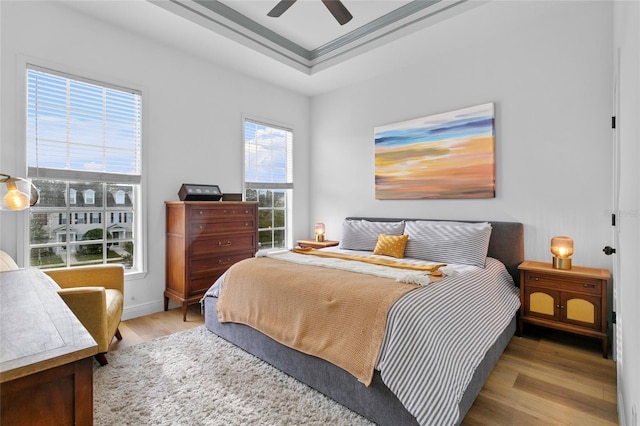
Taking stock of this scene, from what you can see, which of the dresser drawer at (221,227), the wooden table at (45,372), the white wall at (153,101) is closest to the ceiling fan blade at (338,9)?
the white wall at (153,101)

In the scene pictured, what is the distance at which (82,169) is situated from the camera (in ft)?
10.3

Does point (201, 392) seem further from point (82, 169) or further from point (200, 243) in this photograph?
point (82, 169)

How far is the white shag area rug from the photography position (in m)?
1.81

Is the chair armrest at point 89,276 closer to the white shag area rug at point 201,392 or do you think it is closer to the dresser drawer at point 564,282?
the white shag area rug at point 201,392

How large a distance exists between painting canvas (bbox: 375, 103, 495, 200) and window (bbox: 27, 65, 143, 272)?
9.95 ft

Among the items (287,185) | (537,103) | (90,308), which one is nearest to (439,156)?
(537,103)

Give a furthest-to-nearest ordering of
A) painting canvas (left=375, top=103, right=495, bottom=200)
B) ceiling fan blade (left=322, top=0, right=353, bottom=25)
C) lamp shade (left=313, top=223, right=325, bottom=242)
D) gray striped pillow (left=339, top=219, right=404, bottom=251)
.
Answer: lamp shade (left=313, top=223, right=325, bottom=242)
gray striped pillow (left=339, top=219, right=404, bottom=251)
painting canvas (left=375, top=103, right=495, bottom=200)
ceiling fan blade (left=322, top=0, right=353, bottom=25)

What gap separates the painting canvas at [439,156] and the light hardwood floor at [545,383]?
1.57 meters

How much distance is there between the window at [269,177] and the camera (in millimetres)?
4609

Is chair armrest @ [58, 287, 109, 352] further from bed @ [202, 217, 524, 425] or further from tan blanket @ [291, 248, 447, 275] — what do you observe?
tan blanket @ [291, 248, 447, 275]

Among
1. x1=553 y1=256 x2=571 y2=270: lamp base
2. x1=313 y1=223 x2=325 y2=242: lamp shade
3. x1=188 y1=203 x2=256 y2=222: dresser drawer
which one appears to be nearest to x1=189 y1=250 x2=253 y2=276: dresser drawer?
x1=188 y1=203 x2=256 y2=222: dresser drawer

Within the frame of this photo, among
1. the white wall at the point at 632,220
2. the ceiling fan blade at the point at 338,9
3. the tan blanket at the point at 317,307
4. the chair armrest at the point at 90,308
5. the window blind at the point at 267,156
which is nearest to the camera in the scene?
the white wall at the point at 632,220

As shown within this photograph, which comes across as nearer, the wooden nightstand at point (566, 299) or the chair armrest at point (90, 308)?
the chair armrest at point (90, 308)

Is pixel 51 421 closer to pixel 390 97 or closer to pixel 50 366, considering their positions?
pixel 50 366
